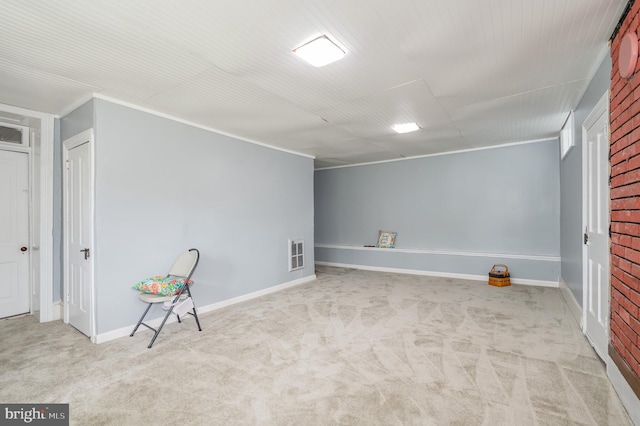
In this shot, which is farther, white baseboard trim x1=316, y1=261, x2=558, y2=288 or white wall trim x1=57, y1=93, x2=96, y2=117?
white baseboard trim x1=316, y1=261, x2=558, y2=288

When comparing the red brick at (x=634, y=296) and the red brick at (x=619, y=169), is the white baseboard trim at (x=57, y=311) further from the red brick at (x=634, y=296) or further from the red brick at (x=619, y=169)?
the red brick at (x=619, y=169)

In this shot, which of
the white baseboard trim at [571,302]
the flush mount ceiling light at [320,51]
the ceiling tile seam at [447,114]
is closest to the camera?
the flush mount ceiling light at [320,51]

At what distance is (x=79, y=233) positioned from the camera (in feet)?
10.9

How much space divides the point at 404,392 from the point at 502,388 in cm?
72

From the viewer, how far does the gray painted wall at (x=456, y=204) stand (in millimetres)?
5281

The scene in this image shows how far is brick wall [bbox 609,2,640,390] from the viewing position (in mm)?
1753

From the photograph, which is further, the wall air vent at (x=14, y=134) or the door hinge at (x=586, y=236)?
the wall air vent at (x=14, y=134)

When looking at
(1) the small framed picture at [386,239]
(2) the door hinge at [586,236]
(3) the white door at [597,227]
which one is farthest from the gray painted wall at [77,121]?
(1) the small framed picture at [386,239]

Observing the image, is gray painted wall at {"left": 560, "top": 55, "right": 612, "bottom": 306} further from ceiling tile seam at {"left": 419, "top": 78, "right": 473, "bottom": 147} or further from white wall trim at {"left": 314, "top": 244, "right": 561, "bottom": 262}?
ceiling tile seam at {"left": 419, "top": 78, "right": 473, "bottom": 147}

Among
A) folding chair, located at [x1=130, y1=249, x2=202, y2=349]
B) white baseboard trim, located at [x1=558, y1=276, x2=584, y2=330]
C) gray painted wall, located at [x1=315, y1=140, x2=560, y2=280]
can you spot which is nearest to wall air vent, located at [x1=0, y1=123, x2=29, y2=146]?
→ folding chair, located at [x1=130, y1=249, x2=202, y2=349]

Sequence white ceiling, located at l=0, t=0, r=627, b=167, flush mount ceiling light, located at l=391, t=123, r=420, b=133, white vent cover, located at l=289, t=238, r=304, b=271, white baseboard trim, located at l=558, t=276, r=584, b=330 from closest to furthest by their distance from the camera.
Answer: white ceiling, located at l=0, t=0, r=627, b=167 → white baseboard trim, located at l=558, t=276, r=584, b=330 → flush mount ceiling light, located at l=391, t=123, r=420, b=133 → white vent cover, located at l=289, t=238, r=304, b=271

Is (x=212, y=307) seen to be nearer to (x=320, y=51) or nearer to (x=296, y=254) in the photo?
(x=296, y=254)

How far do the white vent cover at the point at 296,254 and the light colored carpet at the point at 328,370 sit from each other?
1.52 meters

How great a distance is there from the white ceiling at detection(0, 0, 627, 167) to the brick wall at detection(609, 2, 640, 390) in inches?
18.3
